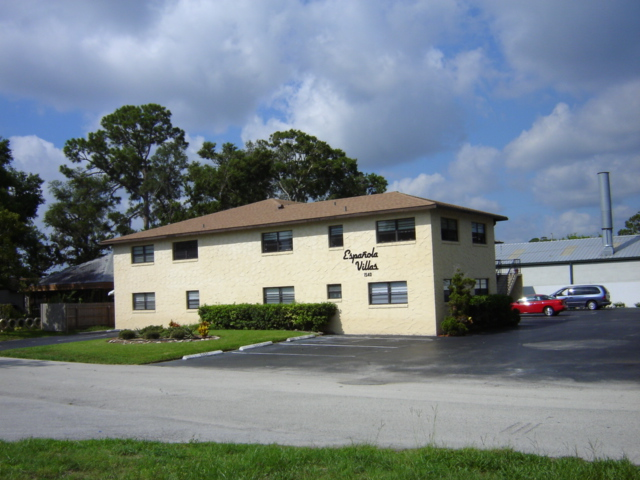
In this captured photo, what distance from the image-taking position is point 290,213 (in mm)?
31953

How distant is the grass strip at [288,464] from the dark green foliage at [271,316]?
2123 cm

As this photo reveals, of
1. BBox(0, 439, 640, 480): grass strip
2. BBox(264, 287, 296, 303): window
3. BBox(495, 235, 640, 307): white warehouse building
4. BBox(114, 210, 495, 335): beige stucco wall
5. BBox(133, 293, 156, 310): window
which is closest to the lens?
BBox(0, 439, 640, 480): grass strip

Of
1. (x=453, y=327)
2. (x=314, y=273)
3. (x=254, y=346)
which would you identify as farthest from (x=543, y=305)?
(x=254, y=346)

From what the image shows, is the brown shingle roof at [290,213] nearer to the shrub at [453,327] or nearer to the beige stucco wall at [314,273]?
the beige stucco wall at [314,273]

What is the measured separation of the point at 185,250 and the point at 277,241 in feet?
21.2

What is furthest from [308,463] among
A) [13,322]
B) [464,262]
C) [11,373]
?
[13,322]

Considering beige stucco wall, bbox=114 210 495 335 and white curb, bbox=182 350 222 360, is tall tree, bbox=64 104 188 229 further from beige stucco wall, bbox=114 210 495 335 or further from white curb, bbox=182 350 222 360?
white curb, bbox=182 350 222 360

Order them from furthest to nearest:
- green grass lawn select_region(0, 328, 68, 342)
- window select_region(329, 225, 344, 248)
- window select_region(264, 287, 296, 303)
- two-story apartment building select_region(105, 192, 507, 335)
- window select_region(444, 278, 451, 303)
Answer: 1. green grass lawn select_region(0, 328, 68, 342)
2. window select_region(264, 287, 296, 303)
3. window select_region(329, 225, 344, 248)
4. window select_region(444, 278, 451, 303)
5. two-story apartment building select_region(105, 192, 507, 335)

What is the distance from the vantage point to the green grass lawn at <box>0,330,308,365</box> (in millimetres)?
20987

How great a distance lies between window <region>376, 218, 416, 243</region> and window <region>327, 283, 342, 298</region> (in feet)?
10.1

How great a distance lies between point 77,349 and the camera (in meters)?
23.8

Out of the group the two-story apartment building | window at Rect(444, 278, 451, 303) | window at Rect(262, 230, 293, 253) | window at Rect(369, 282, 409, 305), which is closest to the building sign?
the two-story apartment building

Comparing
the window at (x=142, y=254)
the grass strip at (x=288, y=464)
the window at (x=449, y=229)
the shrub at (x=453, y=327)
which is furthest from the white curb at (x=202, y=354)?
the window at (x=142, y=254)

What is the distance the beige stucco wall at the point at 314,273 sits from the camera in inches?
1065
